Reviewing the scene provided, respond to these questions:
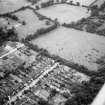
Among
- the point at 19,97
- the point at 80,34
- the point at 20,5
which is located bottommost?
the point at 19,97

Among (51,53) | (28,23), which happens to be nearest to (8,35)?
(28,23)

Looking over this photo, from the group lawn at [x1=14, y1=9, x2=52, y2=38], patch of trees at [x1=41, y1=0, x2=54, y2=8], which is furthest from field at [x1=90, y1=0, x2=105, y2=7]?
lawn at [x1=14, y1=9, x2=52, y2=38]

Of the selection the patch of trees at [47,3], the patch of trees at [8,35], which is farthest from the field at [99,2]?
the patch of trees at [8,35]

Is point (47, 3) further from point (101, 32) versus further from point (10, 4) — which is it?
point (101, 32)

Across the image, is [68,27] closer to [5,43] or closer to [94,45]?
[94,45]

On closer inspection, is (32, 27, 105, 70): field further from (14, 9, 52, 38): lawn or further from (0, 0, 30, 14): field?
(0, 0, 30, 14): field

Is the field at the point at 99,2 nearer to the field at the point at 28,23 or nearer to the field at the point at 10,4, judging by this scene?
the field at the point at 28,23

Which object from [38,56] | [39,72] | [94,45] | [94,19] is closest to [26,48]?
[38,56]
